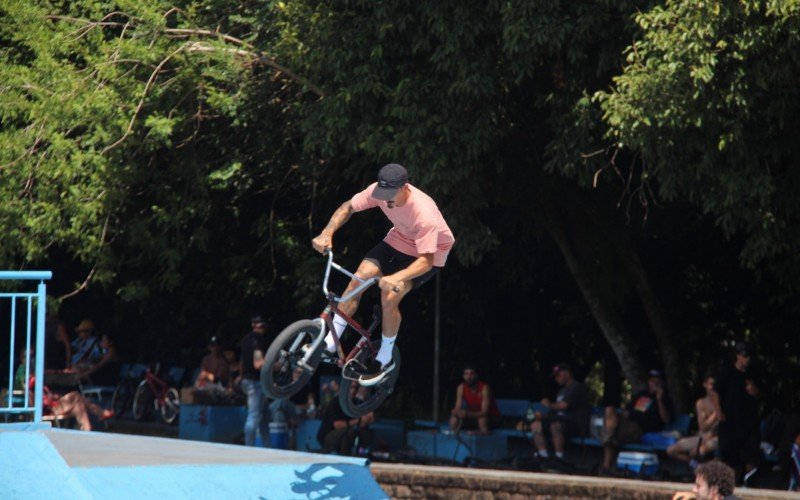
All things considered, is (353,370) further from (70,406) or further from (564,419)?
(70,406)

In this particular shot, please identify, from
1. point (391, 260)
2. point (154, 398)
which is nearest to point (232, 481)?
point (391, 260)

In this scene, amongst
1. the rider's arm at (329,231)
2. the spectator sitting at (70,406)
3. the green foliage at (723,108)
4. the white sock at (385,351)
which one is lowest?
the spectator sitting at (70,406)

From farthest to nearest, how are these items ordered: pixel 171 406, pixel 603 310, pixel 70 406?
pixel 171 406 < pixel 70 406 < pixel 603 310

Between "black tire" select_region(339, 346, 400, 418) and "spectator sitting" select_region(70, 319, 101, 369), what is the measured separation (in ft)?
30.7

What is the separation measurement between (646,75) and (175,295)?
445 inches

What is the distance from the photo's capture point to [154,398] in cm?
1819

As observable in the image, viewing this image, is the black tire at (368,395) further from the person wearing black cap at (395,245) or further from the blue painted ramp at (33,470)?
the blue painted ramp at (33,470)

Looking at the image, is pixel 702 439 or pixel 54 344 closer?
pixel 702 439

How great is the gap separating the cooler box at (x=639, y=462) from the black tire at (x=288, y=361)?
5.10 m

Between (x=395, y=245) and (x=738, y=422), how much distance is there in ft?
15.3

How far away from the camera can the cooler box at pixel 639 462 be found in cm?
1238

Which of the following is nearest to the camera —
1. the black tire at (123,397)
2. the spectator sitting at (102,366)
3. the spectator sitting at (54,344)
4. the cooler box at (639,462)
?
the cooler box at (639,462)

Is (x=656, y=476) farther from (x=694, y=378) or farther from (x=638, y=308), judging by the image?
(x=694, y=378)

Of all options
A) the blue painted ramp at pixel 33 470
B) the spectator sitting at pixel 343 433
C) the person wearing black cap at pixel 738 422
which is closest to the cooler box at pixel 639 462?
the person wearing black cap at pixel 738 422
